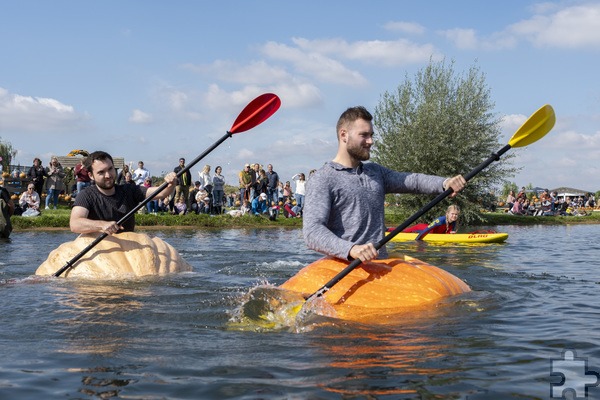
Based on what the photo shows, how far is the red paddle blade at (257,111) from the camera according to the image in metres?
8.61

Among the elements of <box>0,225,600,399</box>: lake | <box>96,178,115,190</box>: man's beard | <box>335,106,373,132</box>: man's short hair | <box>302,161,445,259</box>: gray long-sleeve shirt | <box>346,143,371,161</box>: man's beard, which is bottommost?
<box>0,225,600,399</box>: lake

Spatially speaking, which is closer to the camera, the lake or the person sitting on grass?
the lake

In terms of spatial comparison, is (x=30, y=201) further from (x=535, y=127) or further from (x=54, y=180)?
(x=535, y=127)

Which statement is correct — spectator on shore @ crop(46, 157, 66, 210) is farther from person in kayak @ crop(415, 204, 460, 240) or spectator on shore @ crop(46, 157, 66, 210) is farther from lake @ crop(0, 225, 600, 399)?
lake @ crop(0, 225, 600, 399)

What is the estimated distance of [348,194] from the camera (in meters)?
6.00

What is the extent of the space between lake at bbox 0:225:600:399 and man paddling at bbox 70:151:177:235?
0.74 m

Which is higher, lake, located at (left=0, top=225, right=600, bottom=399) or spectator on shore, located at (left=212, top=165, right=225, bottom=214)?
spectator on shore, located at (left=212, top=165, right=225, bottom=214)

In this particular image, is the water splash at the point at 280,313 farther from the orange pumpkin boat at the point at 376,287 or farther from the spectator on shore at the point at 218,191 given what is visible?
the spectator on shore at the point at 218,191

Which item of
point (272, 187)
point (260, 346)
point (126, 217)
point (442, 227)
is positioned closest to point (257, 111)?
point (126, 217)

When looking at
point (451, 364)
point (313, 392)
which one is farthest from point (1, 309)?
point (451, 364)

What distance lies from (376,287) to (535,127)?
7.95 feet

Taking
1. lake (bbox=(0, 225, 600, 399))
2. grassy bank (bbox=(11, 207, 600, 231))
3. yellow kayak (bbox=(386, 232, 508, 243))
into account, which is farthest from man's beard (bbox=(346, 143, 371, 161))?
grassy bank (bbox=(11, 207, 600, 231))

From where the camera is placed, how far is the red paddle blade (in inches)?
339

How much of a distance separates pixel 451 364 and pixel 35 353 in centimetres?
282
